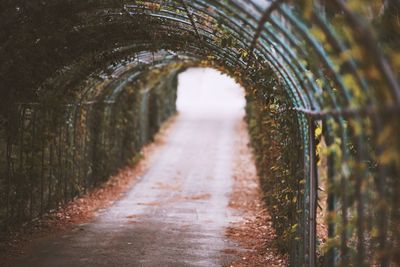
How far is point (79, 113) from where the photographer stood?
14.3 m

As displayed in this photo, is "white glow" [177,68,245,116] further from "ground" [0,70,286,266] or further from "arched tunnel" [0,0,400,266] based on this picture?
"arched tunnel" [0,0,400,266]

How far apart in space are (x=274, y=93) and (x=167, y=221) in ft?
16.5

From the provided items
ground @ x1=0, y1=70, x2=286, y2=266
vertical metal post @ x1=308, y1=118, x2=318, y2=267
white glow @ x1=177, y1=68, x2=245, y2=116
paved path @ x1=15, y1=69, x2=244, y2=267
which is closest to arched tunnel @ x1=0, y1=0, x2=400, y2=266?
vertical metal post @ x1=308, y1=118, x2=318, y2=267

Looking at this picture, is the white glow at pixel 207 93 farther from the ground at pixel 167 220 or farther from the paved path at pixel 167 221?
the ground at pixel 167 220

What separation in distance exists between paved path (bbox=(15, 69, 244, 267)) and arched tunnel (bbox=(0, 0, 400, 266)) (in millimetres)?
1102

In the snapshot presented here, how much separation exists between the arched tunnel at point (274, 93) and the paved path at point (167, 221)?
3.62 ft

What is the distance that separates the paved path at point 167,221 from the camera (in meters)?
8.81

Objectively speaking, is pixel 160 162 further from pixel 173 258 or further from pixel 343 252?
pixel 343 252

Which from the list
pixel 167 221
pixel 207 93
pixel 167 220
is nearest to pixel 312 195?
pixel 167 221

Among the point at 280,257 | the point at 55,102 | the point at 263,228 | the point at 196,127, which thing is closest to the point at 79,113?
the point at 55,102

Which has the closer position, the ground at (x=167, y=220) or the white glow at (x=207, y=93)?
the ground at (x=167, y=220)

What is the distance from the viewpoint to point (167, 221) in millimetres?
12055

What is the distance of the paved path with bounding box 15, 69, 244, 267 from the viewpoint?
8.81m

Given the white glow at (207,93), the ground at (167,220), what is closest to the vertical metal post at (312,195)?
the ground at (167,220)
